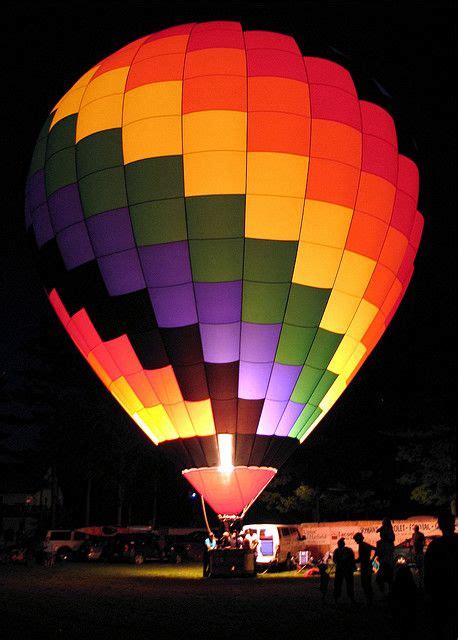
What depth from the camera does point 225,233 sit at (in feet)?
40.7

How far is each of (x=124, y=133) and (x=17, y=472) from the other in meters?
52.5

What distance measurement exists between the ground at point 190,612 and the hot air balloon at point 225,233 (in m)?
1.88

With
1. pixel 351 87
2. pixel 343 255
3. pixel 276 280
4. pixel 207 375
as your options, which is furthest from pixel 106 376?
pixel 351 87

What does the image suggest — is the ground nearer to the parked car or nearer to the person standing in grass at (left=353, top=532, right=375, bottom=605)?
the person standing in grass at (left=353, top=532, right=375, bottom=605)

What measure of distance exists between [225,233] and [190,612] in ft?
19.1

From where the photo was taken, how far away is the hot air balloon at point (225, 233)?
12438 mm

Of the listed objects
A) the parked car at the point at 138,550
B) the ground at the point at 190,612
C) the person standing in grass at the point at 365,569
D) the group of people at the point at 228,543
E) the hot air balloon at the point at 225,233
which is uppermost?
the hot air balloon at the point at 225,233

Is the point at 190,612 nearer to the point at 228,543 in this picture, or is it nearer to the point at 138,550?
the point at 228,543

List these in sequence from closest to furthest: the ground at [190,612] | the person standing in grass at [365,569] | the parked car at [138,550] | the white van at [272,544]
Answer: the ground at [190,612] → the person standing in grass at [365,569] → the white van at [272,544] → the parked car at [138,550]

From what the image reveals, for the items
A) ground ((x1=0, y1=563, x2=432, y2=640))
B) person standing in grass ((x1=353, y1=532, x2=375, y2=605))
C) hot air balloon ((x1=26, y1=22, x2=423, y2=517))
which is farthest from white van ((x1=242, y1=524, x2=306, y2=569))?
person standing in grass ((x1=353, y1=532, x2=375, y2=605))

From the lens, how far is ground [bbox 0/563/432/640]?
23.7ft

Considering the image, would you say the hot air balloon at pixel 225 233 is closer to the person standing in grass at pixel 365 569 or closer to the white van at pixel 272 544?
the person standing in grass at pixel 365 569

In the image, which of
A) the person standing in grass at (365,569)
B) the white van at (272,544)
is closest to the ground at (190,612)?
the person standing in grass at (365,569)

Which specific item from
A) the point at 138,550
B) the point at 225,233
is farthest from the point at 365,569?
the point at 138,550
